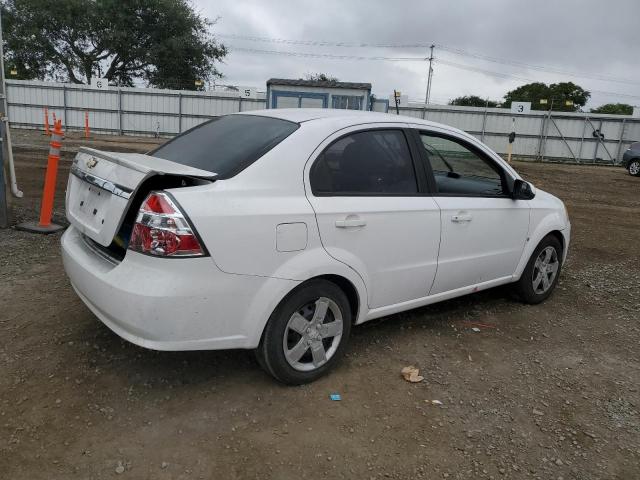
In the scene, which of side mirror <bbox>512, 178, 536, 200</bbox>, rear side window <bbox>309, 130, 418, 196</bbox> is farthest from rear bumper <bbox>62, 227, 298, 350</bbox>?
side mirror <bbox>512, 178, 536, 200</bbox>

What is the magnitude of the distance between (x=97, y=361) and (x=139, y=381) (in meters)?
0.38

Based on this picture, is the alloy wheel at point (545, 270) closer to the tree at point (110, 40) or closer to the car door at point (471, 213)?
the car door at point (471, 213)

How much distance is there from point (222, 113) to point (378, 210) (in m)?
22.1

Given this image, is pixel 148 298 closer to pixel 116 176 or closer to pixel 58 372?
pixel 116 176

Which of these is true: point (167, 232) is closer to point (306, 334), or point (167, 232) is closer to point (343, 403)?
point (306, 334)

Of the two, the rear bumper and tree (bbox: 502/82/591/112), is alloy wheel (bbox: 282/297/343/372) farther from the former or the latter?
tree (bbox: 502/82/591/112)

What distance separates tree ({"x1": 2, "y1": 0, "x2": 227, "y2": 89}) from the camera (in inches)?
1259

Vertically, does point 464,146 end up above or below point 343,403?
above

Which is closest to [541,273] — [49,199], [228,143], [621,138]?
[228,143]

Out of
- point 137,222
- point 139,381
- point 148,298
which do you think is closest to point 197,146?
point 137,222

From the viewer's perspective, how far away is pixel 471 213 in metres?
3.98

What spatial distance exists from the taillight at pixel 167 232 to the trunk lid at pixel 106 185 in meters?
0.18

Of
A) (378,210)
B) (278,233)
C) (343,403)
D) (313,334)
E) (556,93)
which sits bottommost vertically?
(343,403)

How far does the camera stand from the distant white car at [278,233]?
2.68 metres
